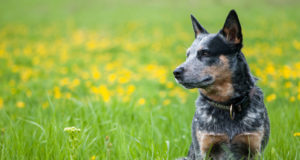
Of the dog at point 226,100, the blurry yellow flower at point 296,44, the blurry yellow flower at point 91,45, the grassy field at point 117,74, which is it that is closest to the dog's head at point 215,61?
the dog at point 226,100

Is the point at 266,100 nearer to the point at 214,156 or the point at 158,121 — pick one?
the point at 158,121

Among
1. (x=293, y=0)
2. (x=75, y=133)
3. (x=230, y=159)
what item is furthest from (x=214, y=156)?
(x=293, y=0)

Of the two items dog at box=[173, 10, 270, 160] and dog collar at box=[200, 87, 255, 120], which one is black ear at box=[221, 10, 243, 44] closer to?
dog at box=[173, 10, 270, 160]

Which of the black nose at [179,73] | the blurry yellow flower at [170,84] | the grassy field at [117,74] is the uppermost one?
the black nose at [179,73]

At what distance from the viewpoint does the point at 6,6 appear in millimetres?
21859

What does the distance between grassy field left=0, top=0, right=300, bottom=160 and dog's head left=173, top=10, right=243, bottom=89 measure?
2.61 ft

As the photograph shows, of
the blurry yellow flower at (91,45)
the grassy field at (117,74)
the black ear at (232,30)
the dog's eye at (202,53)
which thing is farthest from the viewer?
the blurry yellow flower at (91,45)

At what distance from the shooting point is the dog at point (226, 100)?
279 centimetres

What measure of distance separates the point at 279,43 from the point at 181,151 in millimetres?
8749

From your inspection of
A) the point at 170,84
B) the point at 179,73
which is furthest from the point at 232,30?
the point at 170,84

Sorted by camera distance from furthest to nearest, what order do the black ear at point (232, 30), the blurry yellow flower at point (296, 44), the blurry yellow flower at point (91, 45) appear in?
1. the blurry yellow flower at point (91, 45)
2. the blurry yellow flower at point (296, 44)
3. the black ear at point (232, 30)

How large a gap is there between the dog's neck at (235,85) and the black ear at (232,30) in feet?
0.51

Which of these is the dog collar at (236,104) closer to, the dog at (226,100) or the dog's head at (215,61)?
the dog at (226,100)

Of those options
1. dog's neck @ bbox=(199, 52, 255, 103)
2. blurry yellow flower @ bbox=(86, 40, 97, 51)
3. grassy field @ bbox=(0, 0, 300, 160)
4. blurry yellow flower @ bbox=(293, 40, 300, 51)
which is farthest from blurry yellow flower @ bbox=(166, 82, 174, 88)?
blurry yellow flower @ bbox=(86, 40, 97, 51)
